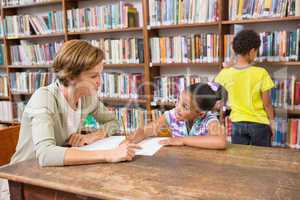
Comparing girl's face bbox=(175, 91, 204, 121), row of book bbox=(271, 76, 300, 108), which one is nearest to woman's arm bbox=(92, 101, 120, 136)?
girl's face bbox=(175, 91, 204, 121)

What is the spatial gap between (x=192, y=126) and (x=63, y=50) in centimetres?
75

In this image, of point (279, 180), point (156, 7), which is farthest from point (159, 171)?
point (156, 7)

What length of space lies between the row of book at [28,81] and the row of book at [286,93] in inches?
96.4

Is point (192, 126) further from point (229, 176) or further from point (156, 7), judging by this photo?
point (156, 7)

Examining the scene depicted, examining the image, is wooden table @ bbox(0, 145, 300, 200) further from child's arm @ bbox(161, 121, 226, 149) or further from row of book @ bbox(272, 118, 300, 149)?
row of book @ bbox(272, 118, 300, 149)

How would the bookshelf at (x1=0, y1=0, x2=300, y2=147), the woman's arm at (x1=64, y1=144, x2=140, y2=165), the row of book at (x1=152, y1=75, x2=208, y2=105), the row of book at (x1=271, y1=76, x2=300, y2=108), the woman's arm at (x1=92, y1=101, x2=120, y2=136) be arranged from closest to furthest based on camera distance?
the woman's arm at (x1=64, y1=144, x2=140, y2=165)
the woman's arm at (x1=92, y1=101, x2=120, y2=136)
the row of book at (x1=271, y1=76, x2=300, y2=108)
the bookshelf at (x1=0, y1=0, x2=300, y2=147)
the row of book at (x1=152, y1=75, x2=208, y2=105)

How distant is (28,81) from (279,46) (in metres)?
2.88

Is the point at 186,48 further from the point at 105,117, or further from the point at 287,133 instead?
the point at 105,117

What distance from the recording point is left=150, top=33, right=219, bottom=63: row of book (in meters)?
2.78

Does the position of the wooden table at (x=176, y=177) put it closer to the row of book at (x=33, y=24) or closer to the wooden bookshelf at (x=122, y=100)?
the wooden bookshelf at (x=122, y=100)

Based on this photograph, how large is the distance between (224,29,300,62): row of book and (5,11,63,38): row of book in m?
2.17

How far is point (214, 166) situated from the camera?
47.3 inches

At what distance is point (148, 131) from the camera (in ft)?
5.48

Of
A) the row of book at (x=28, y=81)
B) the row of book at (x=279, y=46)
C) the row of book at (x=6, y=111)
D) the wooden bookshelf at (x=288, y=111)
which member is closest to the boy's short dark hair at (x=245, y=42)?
the row of book at (x=279, y=46)
